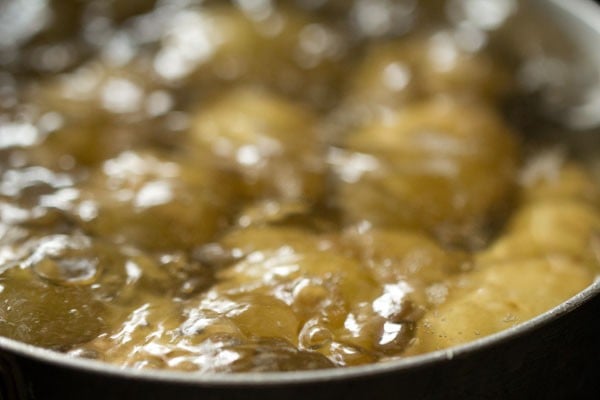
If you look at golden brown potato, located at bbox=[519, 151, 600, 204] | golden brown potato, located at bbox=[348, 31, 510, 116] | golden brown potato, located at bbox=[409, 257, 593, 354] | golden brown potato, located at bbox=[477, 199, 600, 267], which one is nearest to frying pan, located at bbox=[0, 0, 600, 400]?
golden brown potato, located at bbox=[409, 257, 593, 354]

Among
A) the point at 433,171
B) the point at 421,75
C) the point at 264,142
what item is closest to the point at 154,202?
the point at 264,142

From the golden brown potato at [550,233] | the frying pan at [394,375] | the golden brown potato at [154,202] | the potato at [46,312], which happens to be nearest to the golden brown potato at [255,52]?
the golden brown potato at [154,202]

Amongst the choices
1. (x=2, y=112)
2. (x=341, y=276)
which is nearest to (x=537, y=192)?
(x=341, y=276)

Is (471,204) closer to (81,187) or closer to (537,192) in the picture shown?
(537,192)

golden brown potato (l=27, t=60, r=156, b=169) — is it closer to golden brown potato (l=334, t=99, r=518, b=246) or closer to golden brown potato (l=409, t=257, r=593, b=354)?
golden brown potato (l=334, t=99, r=518, b=246)

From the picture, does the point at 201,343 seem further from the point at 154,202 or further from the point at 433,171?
the point at 433,171

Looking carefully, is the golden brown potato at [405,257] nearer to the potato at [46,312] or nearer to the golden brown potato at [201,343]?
the golden brown potato at [201,343]
